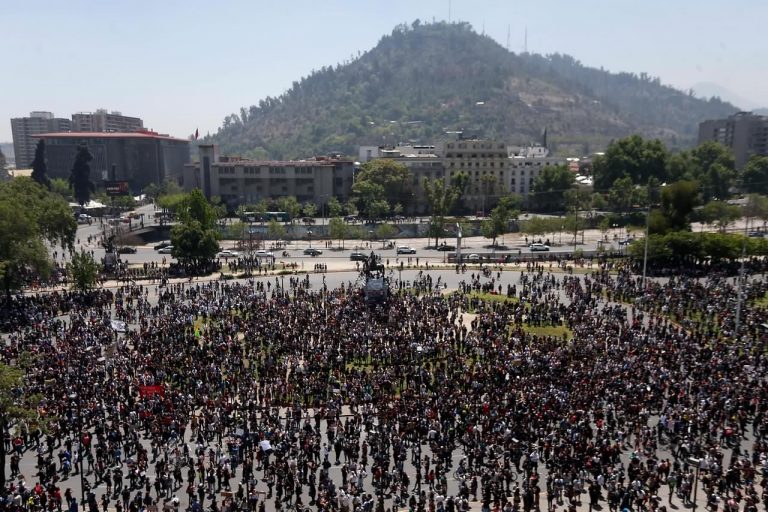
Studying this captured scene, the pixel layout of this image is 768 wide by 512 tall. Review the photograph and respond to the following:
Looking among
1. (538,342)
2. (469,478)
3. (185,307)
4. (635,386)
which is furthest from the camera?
(185,307)

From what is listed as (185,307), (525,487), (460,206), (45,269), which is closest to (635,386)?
(525,487)

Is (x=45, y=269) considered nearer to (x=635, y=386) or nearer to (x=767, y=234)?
(x=635, y=386)

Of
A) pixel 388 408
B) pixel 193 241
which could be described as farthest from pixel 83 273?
pixel 388 408

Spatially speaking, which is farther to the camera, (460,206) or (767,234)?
(460,206)

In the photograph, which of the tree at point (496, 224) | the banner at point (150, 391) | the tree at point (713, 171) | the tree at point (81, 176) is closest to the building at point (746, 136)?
the tree at point (713, 171)

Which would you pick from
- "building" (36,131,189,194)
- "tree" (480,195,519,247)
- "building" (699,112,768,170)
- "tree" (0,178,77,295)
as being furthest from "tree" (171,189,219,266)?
"building" (699,112,768,170)

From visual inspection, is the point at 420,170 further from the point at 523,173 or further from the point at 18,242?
the point at 18,242
